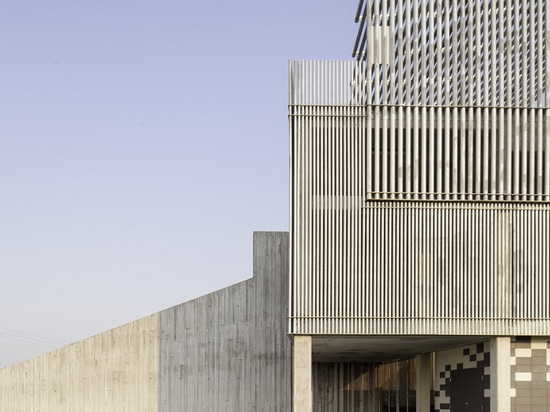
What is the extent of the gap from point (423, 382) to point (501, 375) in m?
7.24

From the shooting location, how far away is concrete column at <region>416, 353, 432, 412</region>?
24.8 m

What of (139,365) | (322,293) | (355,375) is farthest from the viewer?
(355,375)

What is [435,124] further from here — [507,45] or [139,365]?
[139,365]

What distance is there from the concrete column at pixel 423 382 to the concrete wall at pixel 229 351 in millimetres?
4126

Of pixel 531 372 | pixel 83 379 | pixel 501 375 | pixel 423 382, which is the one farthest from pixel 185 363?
pixel 531 372

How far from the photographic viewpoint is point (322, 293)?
18.2 m

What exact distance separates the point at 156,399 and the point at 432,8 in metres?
12.6

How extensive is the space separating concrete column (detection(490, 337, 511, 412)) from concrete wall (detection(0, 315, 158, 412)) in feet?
31.7

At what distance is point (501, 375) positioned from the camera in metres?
18.3

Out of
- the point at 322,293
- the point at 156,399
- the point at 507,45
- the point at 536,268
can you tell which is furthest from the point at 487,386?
the point at 156,399

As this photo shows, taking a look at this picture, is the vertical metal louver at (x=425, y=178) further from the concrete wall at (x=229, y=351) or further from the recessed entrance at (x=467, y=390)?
the concrete wall at (x=229, y=351)

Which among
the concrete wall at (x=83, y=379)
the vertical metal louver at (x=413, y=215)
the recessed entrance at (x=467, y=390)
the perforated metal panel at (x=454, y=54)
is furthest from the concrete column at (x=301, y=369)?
the concrete wall at (x=83, y=379)

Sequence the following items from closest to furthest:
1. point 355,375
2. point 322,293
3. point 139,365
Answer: point 322,293 → point 139,365 → point 355,375

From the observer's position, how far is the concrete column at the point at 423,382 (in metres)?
24.8
